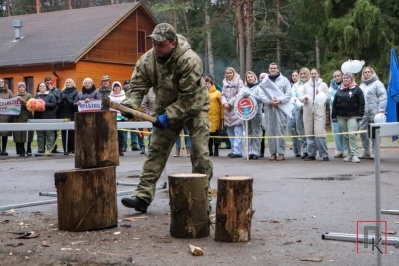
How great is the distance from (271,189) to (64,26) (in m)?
42.4

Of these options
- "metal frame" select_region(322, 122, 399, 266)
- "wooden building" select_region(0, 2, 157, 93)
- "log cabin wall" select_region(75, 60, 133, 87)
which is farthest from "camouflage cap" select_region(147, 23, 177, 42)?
"log cabin wall" select_region(75, 60, 133, 87)

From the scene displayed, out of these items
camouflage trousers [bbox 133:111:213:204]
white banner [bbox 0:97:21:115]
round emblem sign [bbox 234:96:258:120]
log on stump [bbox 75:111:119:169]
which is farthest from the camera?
white banner [bbox 0:97:21:115]

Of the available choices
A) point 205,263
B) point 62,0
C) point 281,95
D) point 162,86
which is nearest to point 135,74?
point 162,86

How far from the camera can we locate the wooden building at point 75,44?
146 ft

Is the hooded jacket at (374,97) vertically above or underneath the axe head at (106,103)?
above

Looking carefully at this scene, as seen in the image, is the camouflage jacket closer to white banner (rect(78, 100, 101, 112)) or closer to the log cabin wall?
white banner (rect(78, 100, 101, 112))

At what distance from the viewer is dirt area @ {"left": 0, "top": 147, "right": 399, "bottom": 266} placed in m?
5.69

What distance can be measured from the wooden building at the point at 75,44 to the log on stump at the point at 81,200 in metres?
36.8

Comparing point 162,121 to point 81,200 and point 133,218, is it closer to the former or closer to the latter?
point 133,218

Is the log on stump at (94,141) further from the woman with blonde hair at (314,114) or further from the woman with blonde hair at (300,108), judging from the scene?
the woman with blonde hair at (300,108)

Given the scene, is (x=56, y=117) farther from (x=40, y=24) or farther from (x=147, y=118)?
(x=40, y=24)

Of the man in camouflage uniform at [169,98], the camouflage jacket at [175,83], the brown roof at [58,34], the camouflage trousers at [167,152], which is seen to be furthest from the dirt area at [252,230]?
the brown roof at [58,34]

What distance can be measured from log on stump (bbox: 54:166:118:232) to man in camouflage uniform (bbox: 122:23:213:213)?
0.83 m

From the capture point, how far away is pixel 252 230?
6.93 metres
